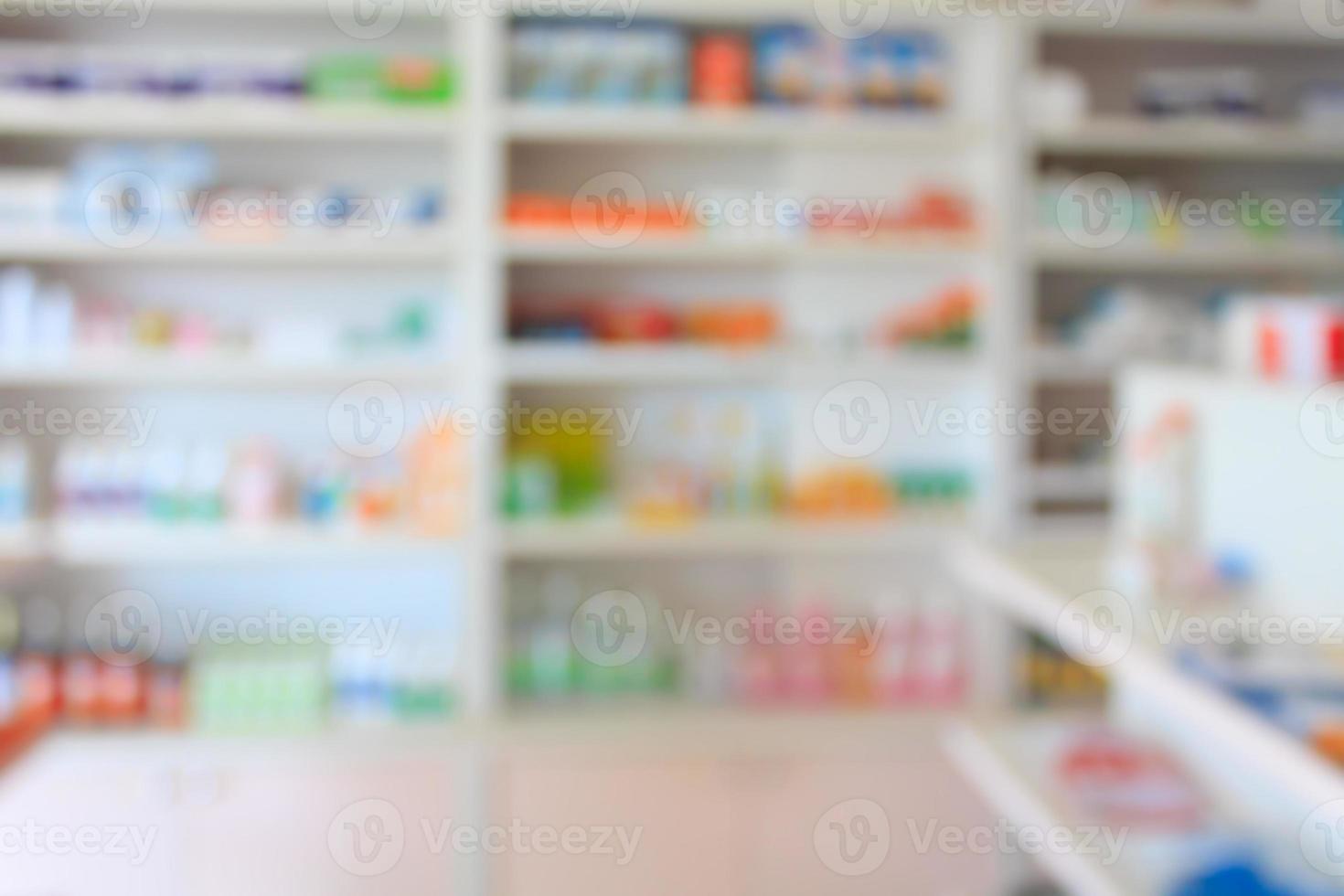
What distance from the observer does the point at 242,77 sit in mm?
3049

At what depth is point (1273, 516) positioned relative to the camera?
1843mm

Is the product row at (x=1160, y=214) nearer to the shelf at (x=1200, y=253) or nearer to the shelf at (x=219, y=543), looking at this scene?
the shelf at (x=1200, y=253)

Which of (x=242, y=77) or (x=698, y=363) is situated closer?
(x=242, y=77)

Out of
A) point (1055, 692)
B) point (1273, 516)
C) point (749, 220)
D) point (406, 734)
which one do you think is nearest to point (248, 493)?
point (406, 734)

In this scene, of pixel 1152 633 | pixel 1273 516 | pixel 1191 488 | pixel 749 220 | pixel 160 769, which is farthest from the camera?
pixel 749 220

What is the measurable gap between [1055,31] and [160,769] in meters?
2.81

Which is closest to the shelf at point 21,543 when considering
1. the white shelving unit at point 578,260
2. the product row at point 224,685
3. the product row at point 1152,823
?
the white shelving unit at point 578,260

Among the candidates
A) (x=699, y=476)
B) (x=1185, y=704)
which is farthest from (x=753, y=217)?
(x=1185, y=704)

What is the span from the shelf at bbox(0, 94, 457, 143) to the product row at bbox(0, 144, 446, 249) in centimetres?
9

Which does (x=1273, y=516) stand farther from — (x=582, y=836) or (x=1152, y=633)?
(x=582, y=836)

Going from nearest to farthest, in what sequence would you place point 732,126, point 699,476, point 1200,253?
point 732,126
point 1200,253
point 699,476

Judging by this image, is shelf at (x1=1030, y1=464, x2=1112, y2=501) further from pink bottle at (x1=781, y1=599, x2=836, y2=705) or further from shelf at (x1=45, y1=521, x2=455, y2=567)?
shelf at (x1=45, y1=521, x2=455, y2=567)

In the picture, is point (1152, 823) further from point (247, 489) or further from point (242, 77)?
point (242, 77)

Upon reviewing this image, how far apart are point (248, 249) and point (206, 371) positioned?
0.31m
